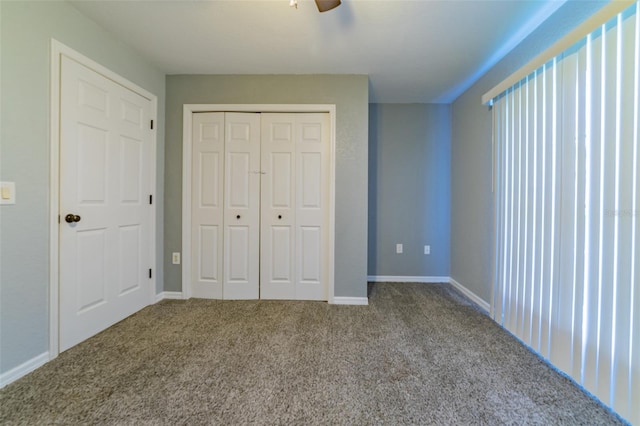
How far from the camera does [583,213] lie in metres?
1.43

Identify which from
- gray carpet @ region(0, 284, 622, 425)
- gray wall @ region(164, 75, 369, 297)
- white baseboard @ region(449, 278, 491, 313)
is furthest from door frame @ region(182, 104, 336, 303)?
white baseboard @ region(449, 278, 491, 313)

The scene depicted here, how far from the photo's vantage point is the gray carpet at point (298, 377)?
124cm

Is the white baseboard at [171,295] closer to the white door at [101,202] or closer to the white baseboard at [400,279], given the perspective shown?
the white door at [101,202]

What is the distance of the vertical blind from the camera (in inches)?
47.5

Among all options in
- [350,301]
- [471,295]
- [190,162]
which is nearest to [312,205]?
[350,301]

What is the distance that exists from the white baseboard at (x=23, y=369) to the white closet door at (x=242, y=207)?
4.43ft

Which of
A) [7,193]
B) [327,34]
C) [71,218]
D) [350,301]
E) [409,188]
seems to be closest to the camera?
[7,193]

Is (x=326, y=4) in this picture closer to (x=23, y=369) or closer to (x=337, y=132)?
(x=337, y=132)

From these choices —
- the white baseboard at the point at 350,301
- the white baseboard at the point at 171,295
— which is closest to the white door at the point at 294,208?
the white baseboard at the point at 350,301

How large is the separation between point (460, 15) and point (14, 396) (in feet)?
11.9

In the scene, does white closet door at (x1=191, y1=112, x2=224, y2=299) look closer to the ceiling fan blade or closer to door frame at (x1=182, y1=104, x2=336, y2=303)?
door frame at (x1=182, y1=104, x2=336, y2=303)

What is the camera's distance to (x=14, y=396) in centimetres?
134

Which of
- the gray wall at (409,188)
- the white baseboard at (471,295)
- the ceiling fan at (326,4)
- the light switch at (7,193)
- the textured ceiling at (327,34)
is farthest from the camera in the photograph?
the gray wall at (409,188)

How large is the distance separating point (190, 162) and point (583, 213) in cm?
326
